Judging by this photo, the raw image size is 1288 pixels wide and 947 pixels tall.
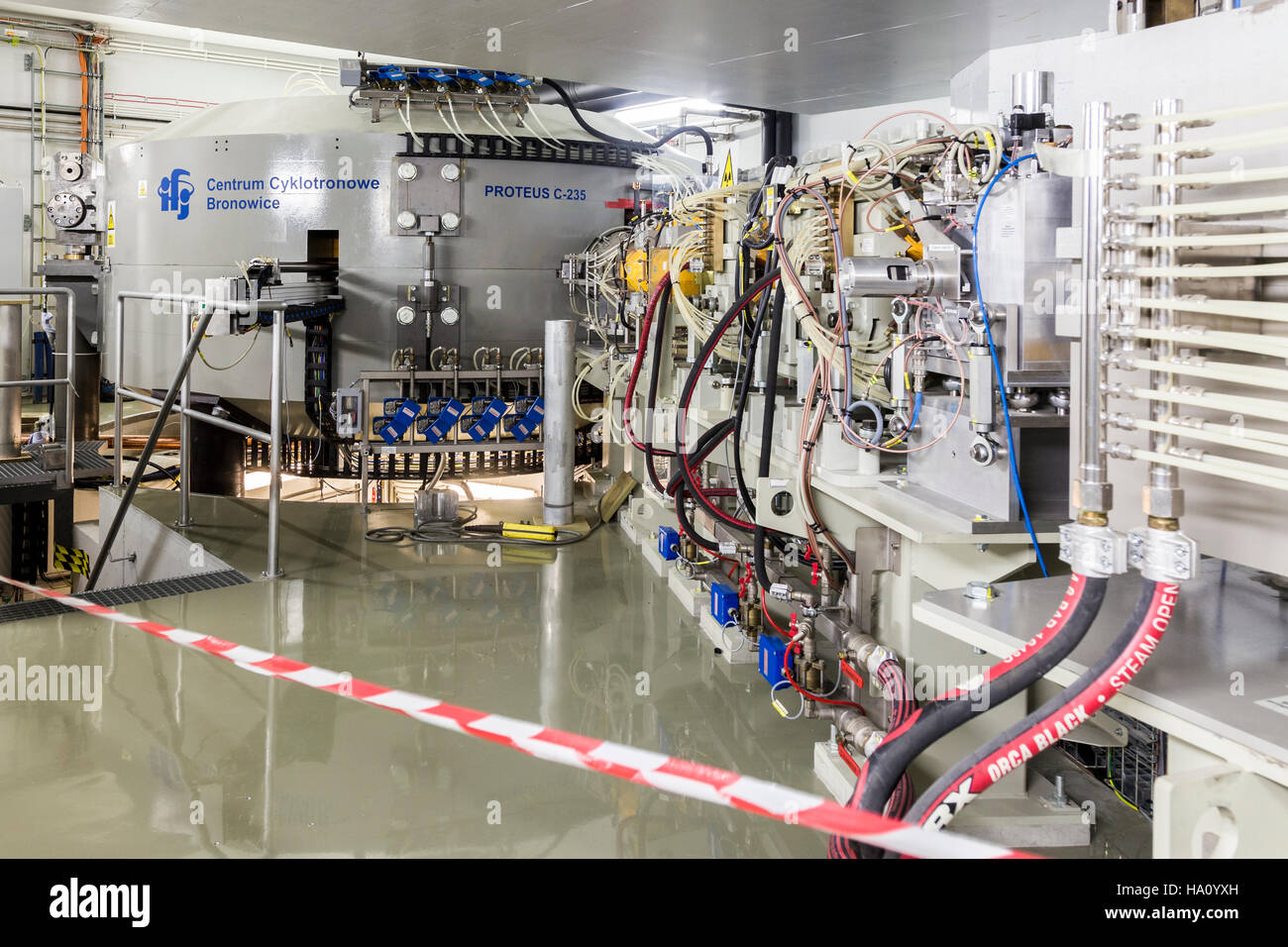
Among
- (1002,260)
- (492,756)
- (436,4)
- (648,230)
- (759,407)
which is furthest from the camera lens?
(436,4)

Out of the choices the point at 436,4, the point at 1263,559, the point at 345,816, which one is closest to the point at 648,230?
the point at 436,4

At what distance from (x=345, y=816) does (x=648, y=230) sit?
278cm

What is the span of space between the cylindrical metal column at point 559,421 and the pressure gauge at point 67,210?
3.79m

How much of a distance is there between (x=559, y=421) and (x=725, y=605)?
5.72 ft

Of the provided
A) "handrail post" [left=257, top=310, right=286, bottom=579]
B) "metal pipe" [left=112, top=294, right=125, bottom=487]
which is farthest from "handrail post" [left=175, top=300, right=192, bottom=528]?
"handrail post" [left=257, top=310, right=286, bottom=579]

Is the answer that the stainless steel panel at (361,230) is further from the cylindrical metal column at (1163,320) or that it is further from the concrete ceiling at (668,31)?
the cylindrical metal column at (1163,320)

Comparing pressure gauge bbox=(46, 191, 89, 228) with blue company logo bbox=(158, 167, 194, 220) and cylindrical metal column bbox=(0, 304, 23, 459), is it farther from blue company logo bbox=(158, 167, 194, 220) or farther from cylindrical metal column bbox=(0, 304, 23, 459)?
cylindrical metal column bbox=(0, 304, 23, 459)

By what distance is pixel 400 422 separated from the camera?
498 centimetres

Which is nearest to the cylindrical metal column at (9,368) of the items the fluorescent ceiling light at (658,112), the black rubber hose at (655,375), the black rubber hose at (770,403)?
the black rubber hose at (655,375)

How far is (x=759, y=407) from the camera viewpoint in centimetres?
302

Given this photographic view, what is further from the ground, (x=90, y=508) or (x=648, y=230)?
(x=648, y=230)

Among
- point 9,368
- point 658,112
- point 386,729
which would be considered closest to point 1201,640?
point 386,729

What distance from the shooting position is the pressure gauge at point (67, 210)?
6.48 meters
